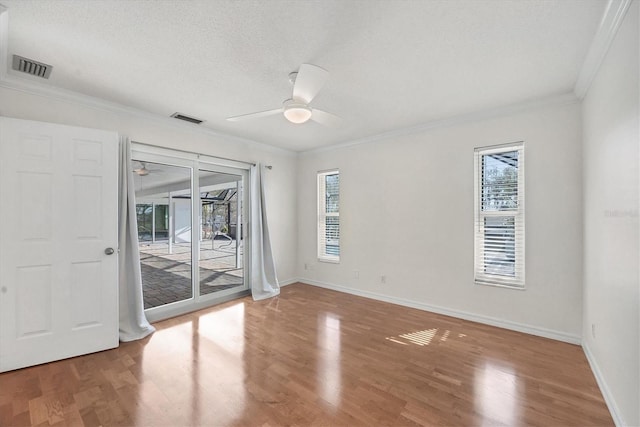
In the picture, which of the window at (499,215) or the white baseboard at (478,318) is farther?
the window at (499,215)

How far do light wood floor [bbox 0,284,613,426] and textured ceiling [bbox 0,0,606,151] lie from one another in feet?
8.38

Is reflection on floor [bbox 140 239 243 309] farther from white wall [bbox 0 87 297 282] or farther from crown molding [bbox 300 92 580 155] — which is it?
crown molding [bbox 300 92 580 155]

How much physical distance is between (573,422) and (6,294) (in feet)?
14.2

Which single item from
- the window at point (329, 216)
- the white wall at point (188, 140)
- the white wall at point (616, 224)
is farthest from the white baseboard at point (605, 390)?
the white wall at point (188, 140)

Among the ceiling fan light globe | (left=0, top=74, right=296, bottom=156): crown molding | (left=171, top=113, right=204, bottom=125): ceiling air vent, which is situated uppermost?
(left=171, top=113, right=204, bottom=125): ceiling air vent

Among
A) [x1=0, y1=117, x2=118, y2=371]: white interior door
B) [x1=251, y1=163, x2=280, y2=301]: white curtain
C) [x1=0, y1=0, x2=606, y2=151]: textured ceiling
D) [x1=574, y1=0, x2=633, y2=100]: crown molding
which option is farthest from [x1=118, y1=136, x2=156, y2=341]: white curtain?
[x1=574, y1=0, x2=633, y2=100]: crown molding

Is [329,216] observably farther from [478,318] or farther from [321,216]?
[478,318]

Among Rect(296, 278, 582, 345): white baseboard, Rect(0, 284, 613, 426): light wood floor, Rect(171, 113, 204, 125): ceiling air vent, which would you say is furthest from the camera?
Rect(171, 113, 204, 125): ceiling air vent

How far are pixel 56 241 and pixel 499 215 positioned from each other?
4630 millimetres

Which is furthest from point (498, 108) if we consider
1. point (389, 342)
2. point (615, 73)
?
point (389, 342)

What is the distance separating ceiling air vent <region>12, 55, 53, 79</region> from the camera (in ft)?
7.32

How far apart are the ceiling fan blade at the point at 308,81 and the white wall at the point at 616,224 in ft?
5.72

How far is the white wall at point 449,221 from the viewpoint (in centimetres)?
293

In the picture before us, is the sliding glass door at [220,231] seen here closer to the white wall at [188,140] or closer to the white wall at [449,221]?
the white wall at [188,140]
